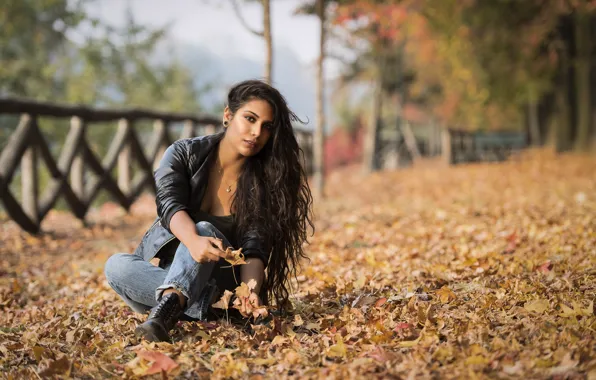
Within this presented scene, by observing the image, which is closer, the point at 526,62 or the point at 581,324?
the point at 581,324

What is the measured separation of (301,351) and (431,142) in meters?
31.2

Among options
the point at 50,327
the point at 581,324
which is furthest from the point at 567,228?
the point at 50,327

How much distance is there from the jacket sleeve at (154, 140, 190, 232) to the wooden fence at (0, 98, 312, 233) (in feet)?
13.7

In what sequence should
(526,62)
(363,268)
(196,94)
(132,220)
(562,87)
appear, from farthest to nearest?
(196,94) → (562,87) → (526,62) → (132,220) → (363,268)

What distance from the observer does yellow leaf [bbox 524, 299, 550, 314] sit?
3131 mm

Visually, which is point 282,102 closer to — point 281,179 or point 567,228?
point 281,179

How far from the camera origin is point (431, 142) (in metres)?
33.2

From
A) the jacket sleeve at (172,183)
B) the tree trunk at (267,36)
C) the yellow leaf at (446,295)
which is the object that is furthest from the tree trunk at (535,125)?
the jacket sleeve at (172,183)

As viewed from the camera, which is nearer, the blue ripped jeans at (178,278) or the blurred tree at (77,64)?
the blue ripped jeans at (178,278)

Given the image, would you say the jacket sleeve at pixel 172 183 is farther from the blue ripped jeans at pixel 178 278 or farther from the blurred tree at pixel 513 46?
the blurred tree at pixel 513 46

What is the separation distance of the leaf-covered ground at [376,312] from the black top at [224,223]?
0.47 meters

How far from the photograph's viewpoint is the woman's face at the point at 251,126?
3.38 metres

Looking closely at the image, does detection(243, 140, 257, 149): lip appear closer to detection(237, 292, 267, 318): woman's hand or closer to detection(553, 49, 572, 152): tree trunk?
detection(237, 292, 267, 318): woman's hand

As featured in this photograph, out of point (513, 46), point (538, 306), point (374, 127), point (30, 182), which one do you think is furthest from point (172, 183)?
point (374, 127)
